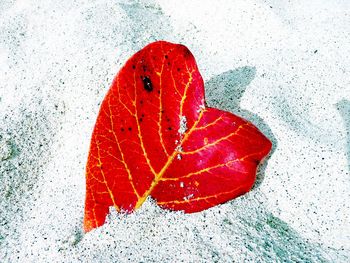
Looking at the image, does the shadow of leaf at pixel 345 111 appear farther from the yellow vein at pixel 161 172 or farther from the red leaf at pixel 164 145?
the yellow vein at pixel 161 172

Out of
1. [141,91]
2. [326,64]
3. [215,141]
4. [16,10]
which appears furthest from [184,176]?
[16,10]

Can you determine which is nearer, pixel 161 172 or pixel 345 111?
pixel 161 172

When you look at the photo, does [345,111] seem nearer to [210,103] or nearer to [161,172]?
[210,103]

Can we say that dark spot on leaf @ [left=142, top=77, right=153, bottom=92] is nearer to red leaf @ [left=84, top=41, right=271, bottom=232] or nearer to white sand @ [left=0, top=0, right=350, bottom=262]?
red leaf @ [left=84, top=41, right=271, bottom=232]

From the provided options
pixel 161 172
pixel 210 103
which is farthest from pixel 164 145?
pixel 210 103

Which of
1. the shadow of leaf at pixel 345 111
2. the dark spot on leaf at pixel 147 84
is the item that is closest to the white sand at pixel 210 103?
the shadow of leaf at pixel 345 111

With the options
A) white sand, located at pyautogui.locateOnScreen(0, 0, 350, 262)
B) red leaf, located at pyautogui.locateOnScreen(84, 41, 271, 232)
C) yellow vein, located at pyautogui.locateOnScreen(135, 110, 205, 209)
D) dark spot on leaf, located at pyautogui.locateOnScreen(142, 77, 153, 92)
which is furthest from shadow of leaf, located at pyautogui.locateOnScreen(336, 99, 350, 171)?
dark spot on leaf, located at pyautogui.locateOnScreen(142, 77, 153, 92)

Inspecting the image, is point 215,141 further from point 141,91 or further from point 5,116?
point 5,116
